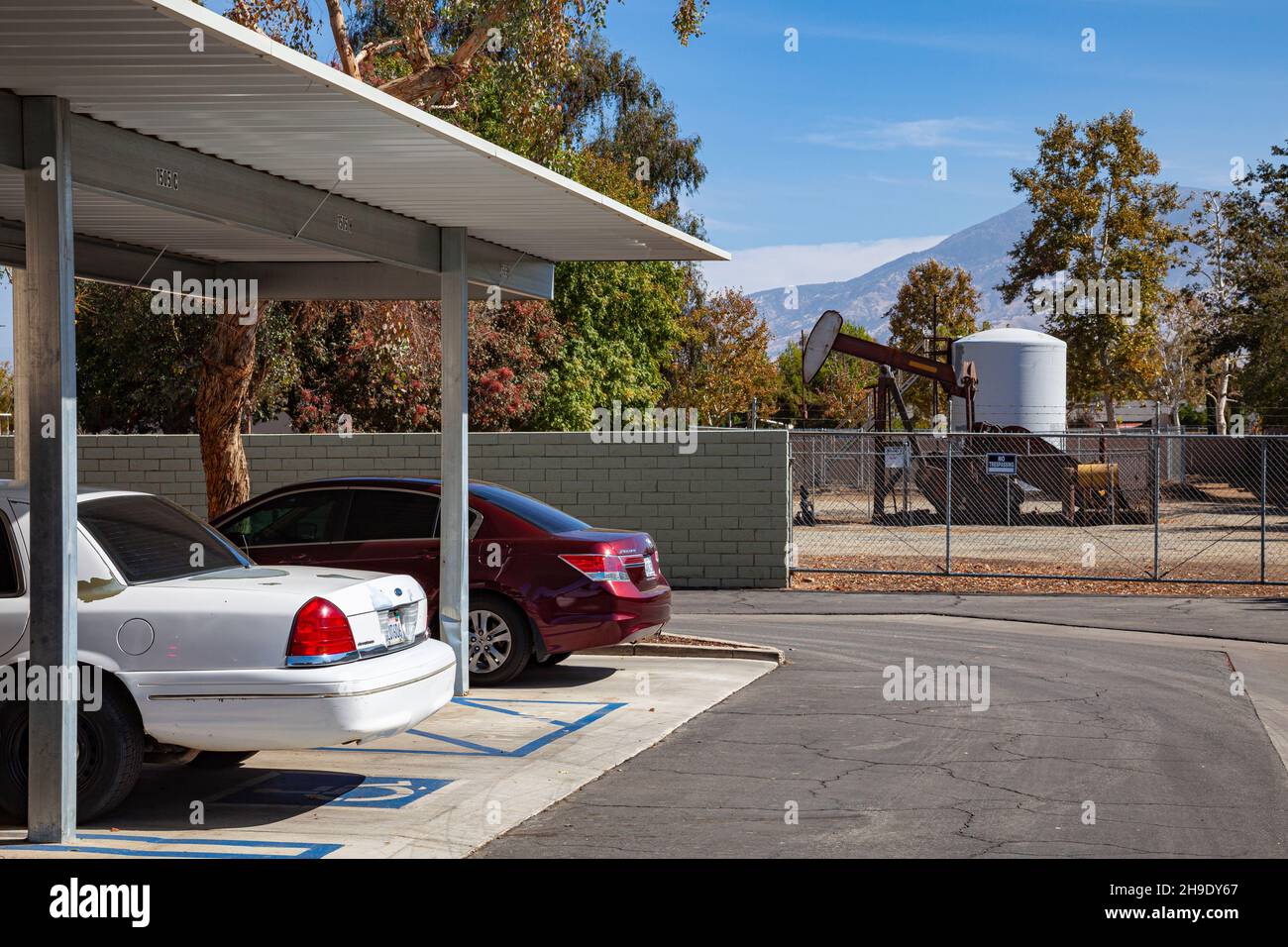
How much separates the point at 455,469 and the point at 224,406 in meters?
5.71

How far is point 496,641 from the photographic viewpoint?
11750 mm

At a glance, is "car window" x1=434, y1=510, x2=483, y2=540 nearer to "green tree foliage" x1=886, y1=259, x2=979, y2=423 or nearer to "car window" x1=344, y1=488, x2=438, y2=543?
"car window" x1=344, y1=488, x2=438, y2=543

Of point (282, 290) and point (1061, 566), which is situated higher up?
point (282, 290)

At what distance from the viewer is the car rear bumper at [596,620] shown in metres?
11.4

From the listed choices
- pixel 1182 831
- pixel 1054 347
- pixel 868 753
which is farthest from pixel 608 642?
pixel 1054 347

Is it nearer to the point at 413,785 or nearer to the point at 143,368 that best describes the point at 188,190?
the point at 413,785

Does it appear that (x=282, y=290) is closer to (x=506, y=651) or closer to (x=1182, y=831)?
(x=506, y=651)

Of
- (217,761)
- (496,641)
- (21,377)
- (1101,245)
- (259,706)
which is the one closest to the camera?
(259,706)

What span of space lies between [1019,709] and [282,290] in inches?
302

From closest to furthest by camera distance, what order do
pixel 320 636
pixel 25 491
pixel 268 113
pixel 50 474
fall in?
pixel 50 474 → pixel 320 636 → pixel 268 113 → pixel 25 491

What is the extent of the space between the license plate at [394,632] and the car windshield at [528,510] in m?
3.93

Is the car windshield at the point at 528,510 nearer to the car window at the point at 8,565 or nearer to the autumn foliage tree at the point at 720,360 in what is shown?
the car window at the point at 8,565

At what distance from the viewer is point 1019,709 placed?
10977 mm

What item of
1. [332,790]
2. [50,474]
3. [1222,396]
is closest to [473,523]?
[332,790]
